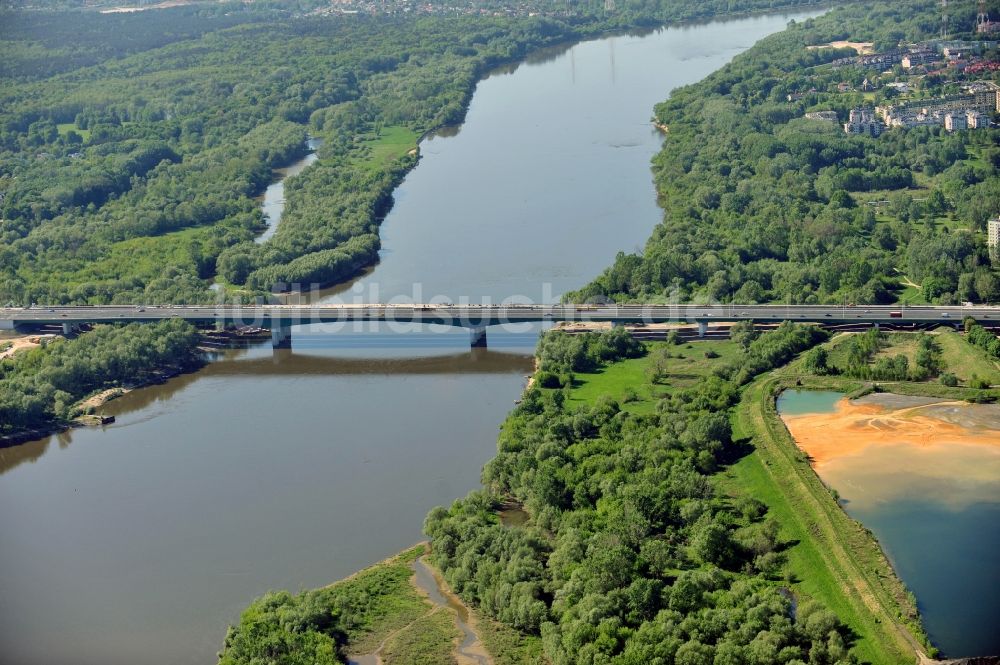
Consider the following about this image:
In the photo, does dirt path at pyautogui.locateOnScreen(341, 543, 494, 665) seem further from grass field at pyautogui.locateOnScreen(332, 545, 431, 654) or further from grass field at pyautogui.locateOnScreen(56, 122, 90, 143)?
grass field at pyautogui.locateOnScreen(56, 122, 90, 143)

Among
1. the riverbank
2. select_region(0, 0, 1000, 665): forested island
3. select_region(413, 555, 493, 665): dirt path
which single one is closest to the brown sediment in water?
select_region(0, 0, 1000, 665): forested island

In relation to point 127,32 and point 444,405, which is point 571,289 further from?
point 127,32

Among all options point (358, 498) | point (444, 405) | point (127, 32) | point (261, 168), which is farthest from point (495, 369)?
point (127, 32)

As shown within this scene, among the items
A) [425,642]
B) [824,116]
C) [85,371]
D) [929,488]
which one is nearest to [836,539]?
[929,488]

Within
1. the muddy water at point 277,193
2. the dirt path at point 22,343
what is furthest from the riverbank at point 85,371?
the muddy water at point 277,193

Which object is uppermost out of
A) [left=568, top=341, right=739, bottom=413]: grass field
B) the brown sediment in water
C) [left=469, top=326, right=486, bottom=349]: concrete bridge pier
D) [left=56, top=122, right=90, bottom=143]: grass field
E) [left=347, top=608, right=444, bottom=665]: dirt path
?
[left=56, top=122, right=90, bottom=143]: grass field

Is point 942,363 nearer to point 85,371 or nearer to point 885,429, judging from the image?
point 885,429
